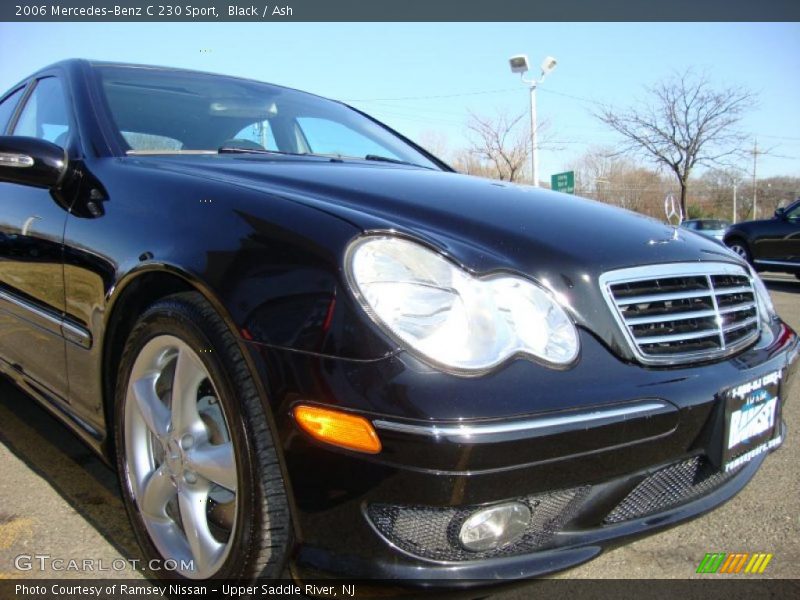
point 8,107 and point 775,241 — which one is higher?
point 8,107

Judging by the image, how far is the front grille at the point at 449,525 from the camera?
4.11ft

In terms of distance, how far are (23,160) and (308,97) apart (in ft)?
4.90

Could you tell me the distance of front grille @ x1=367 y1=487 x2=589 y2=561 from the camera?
1254mm

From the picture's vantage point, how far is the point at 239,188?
161 cm

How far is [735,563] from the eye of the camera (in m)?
1.88

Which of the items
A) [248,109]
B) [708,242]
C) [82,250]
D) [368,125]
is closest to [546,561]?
[708,242]

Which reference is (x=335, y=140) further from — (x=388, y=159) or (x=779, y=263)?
(x=779, y=263)

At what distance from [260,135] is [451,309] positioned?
5.42 ft

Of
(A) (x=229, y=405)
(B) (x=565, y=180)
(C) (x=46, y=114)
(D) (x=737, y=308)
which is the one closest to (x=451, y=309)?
(A) (x=229, y=405)

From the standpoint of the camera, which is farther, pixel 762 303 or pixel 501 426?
pixel 762 303

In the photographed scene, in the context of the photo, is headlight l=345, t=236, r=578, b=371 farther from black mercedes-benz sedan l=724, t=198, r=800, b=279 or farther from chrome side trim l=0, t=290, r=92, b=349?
black mercedes-benz sedan l=724, t=198, r=800, b=279

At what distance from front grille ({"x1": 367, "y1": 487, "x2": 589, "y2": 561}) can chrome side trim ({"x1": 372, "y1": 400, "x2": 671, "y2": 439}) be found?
6.4 inches

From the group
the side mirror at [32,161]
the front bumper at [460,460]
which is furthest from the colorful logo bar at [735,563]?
the side mirror at [32,161]

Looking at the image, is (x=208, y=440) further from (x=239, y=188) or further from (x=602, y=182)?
(x=602, y=182)
